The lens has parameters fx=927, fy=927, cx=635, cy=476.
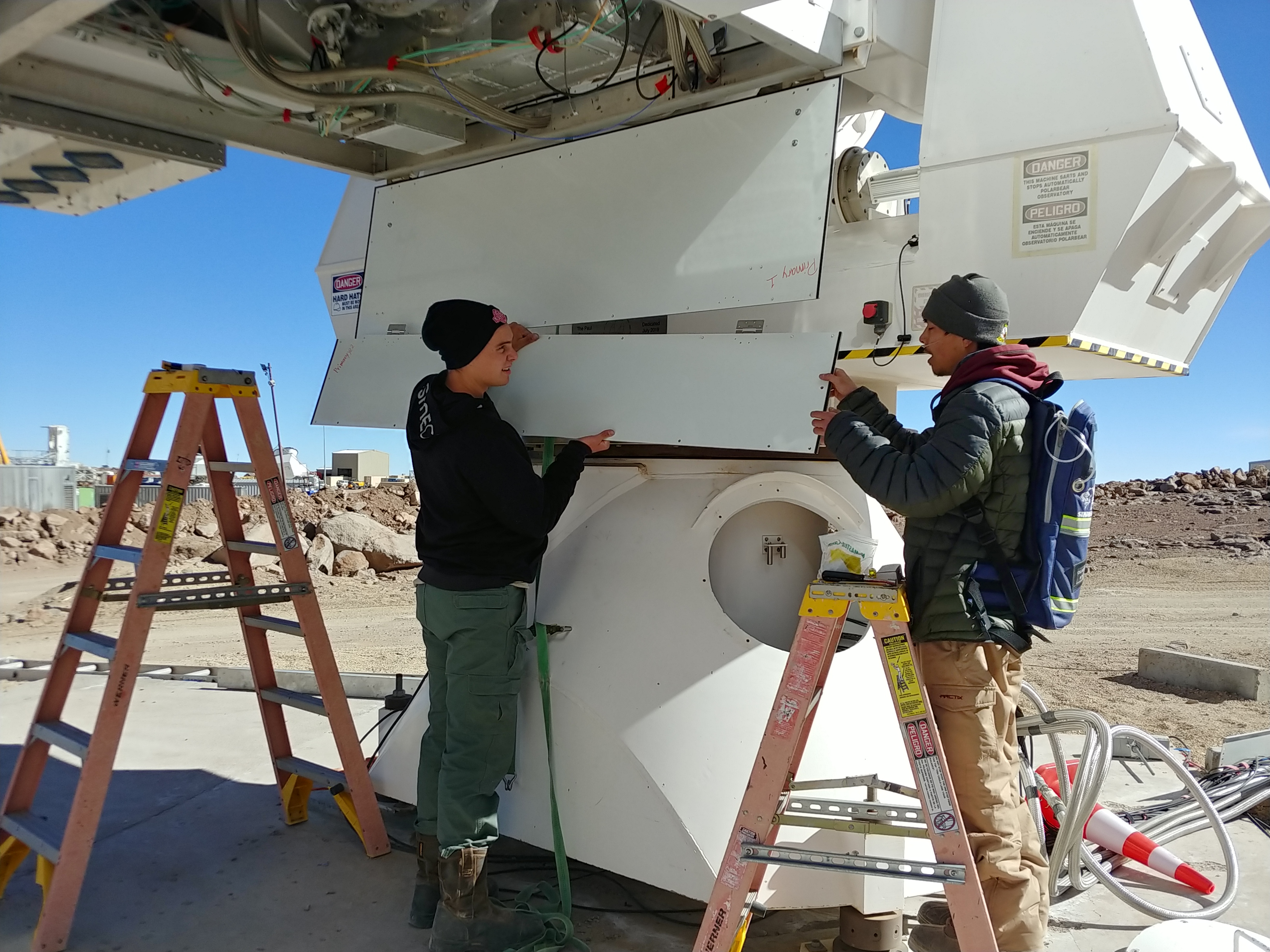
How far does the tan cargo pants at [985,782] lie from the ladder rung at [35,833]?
9.37 feet

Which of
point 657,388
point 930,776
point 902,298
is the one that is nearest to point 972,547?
point 930,776

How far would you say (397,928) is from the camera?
10.3 ft

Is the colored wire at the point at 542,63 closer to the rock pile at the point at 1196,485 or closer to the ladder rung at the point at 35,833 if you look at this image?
the ladder rung at the point at 35,833

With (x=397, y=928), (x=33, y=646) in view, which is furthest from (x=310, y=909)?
(x=33, y=646)

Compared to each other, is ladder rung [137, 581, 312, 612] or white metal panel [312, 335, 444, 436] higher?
white metal panel [312, 335, 444, 436]

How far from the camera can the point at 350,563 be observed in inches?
539

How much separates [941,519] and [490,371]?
154 cm

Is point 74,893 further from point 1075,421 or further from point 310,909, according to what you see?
point 1075,421

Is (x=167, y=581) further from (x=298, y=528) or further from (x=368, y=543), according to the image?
(x=368, y=543)

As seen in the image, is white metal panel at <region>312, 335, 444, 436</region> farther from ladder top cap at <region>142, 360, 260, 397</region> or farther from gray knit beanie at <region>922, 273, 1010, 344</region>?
gray knit beanie at <region>922, 273, 1010, 344</region>

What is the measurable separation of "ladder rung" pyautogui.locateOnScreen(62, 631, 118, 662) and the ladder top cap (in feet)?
3.00

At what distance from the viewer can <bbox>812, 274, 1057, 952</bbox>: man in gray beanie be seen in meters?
2.37

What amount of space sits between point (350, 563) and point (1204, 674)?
424 inches

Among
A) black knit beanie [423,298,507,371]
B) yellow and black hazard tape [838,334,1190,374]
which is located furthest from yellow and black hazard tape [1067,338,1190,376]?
black knit beanie [423,298,507,371]
